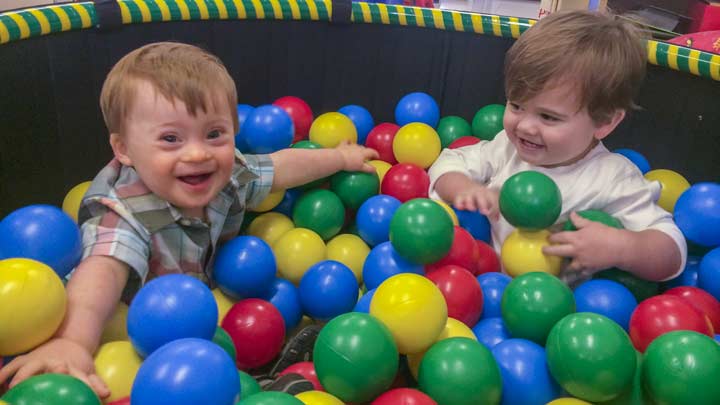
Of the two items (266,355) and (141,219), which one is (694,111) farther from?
(141,219)

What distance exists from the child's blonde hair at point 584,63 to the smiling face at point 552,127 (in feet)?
0.04

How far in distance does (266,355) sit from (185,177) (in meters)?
0.31

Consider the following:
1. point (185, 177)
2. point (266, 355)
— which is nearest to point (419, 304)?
point (266, 355)

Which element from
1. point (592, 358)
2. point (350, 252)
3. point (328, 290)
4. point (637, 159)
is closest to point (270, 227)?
point (350, 252)

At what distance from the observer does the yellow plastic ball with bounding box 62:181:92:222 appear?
124 centimetres

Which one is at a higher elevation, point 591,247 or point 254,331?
point 591,247

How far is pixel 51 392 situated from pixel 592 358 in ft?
2.06

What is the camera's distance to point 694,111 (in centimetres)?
140

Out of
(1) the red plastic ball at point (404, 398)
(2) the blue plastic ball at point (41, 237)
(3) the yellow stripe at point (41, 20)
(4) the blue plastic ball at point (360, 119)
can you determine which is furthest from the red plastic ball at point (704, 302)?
(3) the yellow stripe at point (41, 20)

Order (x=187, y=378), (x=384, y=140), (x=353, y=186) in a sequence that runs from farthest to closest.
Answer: (x=384, y=140)
(x=353, y=186)
(x=187, y=378)

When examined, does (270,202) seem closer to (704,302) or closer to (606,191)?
(606,191)

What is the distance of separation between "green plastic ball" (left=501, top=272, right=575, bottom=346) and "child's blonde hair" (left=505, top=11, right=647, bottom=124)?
0.35m

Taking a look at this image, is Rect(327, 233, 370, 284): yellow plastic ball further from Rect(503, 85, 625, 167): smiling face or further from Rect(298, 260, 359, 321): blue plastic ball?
Rect(503, 85, 625, 167): smiling face

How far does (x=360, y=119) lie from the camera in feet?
5.52
